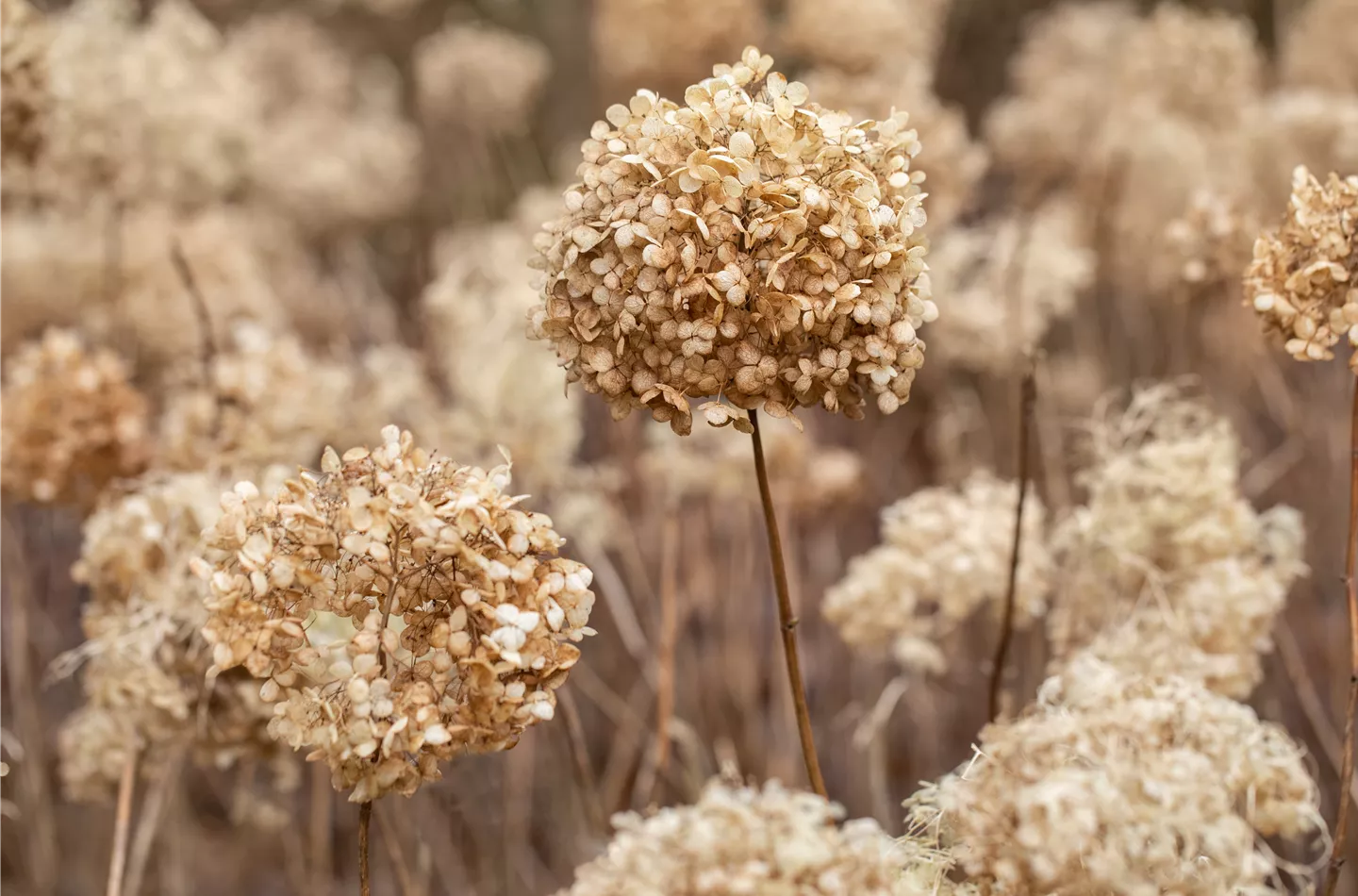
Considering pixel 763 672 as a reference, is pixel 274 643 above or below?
below

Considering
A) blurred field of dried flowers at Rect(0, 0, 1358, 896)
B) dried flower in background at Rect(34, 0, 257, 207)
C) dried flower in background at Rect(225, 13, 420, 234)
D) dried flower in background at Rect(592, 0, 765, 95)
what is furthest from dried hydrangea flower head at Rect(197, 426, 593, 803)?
dried flower in background at Rect(225, 13, 420, 234)

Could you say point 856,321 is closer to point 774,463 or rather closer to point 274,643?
point 274,643

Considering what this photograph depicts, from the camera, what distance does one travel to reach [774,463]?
8.45 ft

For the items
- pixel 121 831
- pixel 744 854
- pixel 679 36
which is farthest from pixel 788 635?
pixel 679 36

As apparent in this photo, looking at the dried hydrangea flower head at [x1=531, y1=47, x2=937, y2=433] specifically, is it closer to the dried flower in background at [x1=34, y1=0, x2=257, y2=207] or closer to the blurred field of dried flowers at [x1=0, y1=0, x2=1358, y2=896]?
the blurred field of dried flowers at [x1=0, y1=0, x2=1358, y2=896]

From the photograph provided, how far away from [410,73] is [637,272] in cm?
556

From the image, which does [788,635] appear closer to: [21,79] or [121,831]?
[121,831]

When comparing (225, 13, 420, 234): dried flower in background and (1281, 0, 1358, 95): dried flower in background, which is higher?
(225, 13, 420, 234): dried flower in background

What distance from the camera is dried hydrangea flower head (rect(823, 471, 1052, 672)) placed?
1.76 meters

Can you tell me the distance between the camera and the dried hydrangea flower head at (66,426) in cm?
187

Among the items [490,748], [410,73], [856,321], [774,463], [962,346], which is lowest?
[490,748]

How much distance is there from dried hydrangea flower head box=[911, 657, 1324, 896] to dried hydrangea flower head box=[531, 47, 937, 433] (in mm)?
346

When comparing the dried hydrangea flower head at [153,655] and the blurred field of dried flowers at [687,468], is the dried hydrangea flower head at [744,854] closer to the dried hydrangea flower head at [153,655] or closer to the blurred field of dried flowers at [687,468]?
the blurred field of dried flowers at [687,468]

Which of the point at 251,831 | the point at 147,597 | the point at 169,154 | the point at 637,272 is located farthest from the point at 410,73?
the point at 637,272
